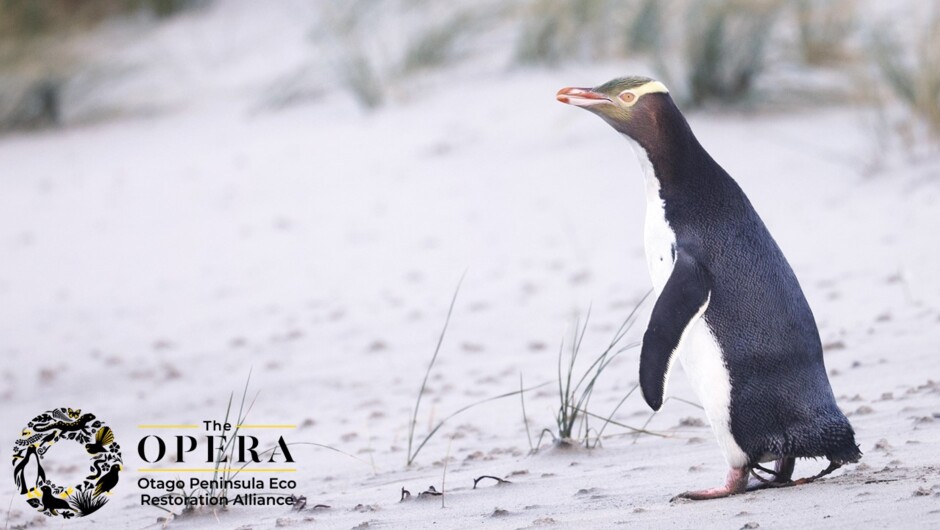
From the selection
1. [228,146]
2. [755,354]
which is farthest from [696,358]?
[228,146]

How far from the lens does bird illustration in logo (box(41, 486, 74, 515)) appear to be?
3.13 metres

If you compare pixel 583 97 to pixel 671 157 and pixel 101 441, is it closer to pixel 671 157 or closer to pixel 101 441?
pixel 671 157

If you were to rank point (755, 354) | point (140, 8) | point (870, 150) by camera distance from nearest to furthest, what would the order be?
point (755, 354)
point (870, 150)
point (140, 8)

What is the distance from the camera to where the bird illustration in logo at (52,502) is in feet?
10.3

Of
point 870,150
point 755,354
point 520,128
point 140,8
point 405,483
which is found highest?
point 140,8

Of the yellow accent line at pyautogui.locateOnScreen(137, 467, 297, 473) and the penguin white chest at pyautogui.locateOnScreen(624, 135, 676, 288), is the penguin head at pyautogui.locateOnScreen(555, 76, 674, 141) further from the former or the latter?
the yellow accent line at pyautogui.locateOnScreen(137, 467, 297, 473)

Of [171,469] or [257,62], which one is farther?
[257,62]

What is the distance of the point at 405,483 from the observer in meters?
3.11

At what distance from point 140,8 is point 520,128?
5.03 m

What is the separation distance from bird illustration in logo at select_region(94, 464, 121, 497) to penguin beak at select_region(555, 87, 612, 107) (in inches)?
59.5

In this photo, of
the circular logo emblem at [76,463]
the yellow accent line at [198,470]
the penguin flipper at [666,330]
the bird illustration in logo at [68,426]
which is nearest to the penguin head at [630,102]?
the penguin flipper at [666,330]

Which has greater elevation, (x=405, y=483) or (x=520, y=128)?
(x=520, y=128)

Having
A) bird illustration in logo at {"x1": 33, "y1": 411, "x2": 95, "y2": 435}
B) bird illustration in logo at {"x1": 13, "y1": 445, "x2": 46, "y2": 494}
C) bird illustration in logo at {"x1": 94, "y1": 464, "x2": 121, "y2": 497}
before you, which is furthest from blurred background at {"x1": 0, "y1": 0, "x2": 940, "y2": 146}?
bird illustration in logo at {"x1": 13, "y1": 445, "x2": 46, "y2": 494}

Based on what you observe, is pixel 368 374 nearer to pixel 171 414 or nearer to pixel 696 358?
pixel 171 414
